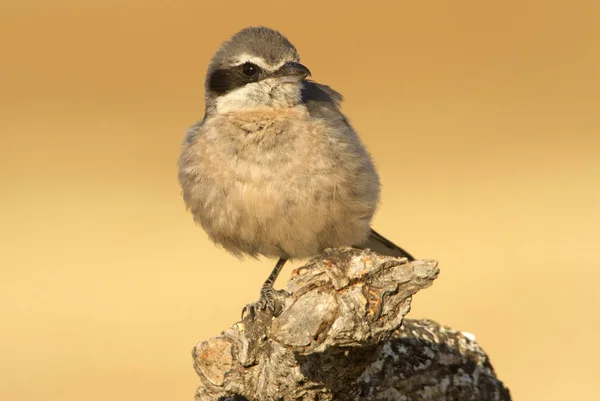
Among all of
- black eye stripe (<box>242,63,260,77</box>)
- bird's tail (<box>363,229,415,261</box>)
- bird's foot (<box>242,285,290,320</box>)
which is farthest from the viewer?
bird's tail (<box>363,229,415,261</box>)

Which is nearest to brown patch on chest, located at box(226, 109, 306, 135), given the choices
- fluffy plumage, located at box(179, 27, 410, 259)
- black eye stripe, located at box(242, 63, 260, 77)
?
fluffy plumage, located at box(179, 27, 410, 259)

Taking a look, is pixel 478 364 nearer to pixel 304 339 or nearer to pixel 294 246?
pixel 294 246

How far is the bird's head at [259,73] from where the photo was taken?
16.9ft

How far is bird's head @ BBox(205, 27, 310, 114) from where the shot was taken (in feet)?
16.9

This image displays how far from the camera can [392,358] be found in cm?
454

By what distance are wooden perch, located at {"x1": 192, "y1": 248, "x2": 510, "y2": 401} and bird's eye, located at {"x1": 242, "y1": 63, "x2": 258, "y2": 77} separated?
5.42 feet

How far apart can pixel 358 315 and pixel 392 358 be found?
4.35 feet

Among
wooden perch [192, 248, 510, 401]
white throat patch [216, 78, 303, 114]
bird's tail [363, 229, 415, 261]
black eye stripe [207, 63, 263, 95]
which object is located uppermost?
black eye stripe [207, 63, 263, 95]

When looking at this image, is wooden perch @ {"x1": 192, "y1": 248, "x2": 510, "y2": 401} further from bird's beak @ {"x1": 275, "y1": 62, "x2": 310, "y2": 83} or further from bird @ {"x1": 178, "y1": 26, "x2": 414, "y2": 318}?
bird's beak @ {"x1": 275, "y1": 62, "x2": 310, "y2": 83}

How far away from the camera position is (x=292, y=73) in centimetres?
518

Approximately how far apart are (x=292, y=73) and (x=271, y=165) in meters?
0.74

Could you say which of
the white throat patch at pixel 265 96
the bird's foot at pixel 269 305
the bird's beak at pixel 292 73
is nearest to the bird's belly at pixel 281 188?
the white throat patch at pixel 265 96

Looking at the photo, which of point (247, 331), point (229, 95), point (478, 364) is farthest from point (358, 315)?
point (229, 95)

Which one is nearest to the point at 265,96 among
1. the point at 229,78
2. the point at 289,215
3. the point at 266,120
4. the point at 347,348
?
the point at 266,120
